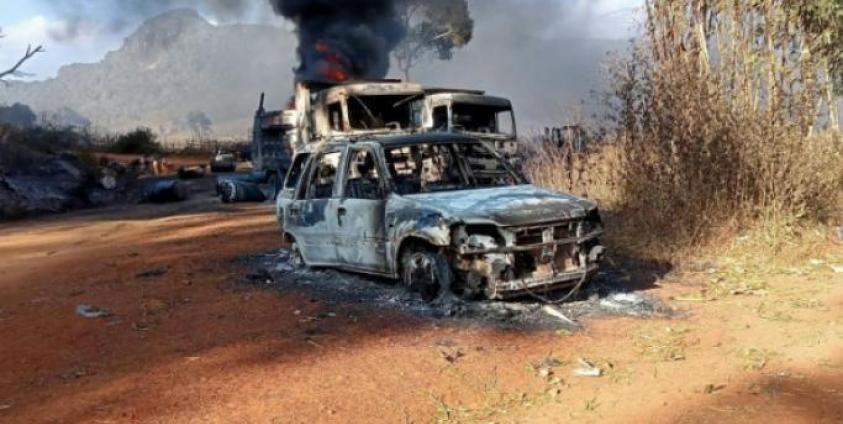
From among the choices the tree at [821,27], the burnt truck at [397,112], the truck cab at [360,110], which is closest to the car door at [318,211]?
the burnt truck at [397,112]

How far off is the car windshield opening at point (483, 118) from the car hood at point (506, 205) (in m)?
8.68

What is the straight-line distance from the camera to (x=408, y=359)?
505 centimetres

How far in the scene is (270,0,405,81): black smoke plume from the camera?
79.7 feet

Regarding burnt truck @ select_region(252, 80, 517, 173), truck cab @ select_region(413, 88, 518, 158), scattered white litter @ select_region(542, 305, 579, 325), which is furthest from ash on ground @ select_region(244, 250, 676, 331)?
truck cab @ select_region(413, 88, 518, 158)

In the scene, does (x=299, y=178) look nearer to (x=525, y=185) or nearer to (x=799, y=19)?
(x=525, y=185)

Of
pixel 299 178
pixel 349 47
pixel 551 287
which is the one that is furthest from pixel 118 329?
pixel 349 47

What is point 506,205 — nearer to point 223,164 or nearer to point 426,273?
point 426,273

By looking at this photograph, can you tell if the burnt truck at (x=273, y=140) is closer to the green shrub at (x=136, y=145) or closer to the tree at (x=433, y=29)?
the tree at (x=433, y=29)

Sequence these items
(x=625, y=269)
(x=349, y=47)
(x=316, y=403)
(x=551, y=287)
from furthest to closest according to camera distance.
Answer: (x=349, y=47) < (x=625, y=269) < (x=551, y=287) < (x=316, y=403)

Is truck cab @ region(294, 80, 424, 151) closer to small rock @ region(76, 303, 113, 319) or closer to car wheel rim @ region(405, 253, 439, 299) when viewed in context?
small rock @ region(76, 303, 113, 319)

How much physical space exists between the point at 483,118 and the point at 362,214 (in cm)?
902

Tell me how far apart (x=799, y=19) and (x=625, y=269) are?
168 inches

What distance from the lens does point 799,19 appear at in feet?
30.6

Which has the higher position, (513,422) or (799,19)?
(799,19)
